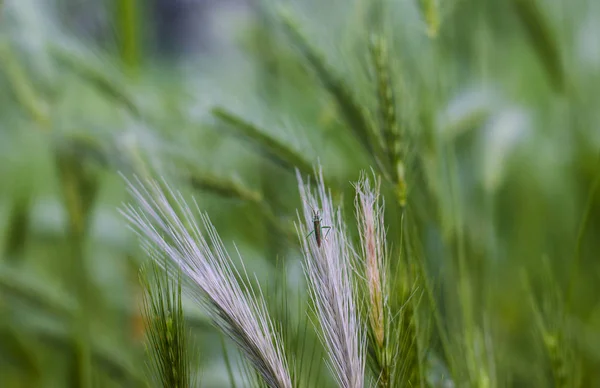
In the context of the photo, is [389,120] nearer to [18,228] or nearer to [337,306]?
[337,306]

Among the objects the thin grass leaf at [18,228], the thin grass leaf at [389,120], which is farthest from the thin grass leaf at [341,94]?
the thin grass leaf at [18,228]

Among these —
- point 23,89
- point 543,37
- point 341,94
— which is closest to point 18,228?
point 23,89

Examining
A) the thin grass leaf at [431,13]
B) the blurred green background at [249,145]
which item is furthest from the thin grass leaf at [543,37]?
the thin grass leaf at [431,13]

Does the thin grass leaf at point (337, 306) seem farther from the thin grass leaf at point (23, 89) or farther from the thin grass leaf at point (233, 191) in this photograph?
the thin grass leaf at point (23, 89)

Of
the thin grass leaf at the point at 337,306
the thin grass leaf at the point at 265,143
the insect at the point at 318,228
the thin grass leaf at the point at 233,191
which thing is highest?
the thin grass leaf at the point at 265,143

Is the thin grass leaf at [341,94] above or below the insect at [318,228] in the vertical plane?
above

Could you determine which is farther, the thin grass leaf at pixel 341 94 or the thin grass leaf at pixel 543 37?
the thin grass leaf at pixel 543 37

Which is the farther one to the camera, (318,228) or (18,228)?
(18,228)

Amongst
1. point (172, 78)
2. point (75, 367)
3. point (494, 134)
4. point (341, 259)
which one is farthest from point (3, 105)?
point (494, 134)

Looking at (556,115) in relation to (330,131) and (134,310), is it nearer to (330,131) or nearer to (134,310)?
(330,131)
